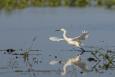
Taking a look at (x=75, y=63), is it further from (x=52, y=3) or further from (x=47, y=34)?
(x=52, y=3)

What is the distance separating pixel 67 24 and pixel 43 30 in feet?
8.76

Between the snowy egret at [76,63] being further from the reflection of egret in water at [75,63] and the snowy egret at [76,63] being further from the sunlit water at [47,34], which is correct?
the sunlit water at [47,34]

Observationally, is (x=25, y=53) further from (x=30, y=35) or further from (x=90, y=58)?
(x=30, y=35)

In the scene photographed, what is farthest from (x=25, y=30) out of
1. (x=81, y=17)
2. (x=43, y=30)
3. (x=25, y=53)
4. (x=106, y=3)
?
(x=106, y=3)

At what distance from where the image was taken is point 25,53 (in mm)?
14555

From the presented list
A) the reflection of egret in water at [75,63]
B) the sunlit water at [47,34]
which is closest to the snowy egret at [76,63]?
the reflection of egret in water at [75,63]

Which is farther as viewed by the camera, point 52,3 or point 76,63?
point 52,3

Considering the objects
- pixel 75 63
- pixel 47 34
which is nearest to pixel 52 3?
pixel 47 34

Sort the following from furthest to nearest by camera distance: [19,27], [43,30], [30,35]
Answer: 1. [19,27]
2. [43,30]
3. [30,35]

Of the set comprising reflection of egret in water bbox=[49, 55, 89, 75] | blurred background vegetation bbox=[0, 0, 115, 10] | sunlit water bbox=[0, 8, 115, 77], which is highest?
reflection of egret in water bbox=[49, 55, 89, 75]

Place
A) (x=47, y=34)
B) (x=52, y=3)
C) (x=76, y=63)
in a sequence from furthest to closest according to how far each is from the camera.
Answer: (x=52, y=3) < (x=47, y=34) < (x=76, y=63)

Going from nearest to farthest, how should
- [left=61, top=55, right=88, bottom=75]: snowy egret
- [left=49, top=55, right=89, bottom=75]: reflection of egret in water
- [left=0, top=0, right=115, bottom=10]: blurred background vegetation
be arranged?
[left=61, top=55, right=88, bottom=75]: snowy egret, [left=49, top=55, right=89, bottom=75]: reflection of egret in water, [left=0, top=0, right=115, bottom=10]: blurred background vegetation

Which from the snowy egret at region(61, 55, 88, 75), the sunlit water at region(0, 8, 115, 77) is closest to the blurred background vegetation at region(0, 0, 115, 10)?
the sunlit water at region(0, 8, 115, 77)

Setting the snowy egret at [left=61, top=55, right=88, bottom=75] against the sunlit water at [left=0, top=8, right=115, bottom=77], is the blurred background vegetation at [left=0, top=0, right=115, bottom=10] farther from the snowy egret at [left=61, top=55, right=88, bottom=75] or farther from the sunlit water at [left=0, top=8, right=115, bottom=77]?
the snowy egret at [left=61, top=55, right=88, bottom=75]
